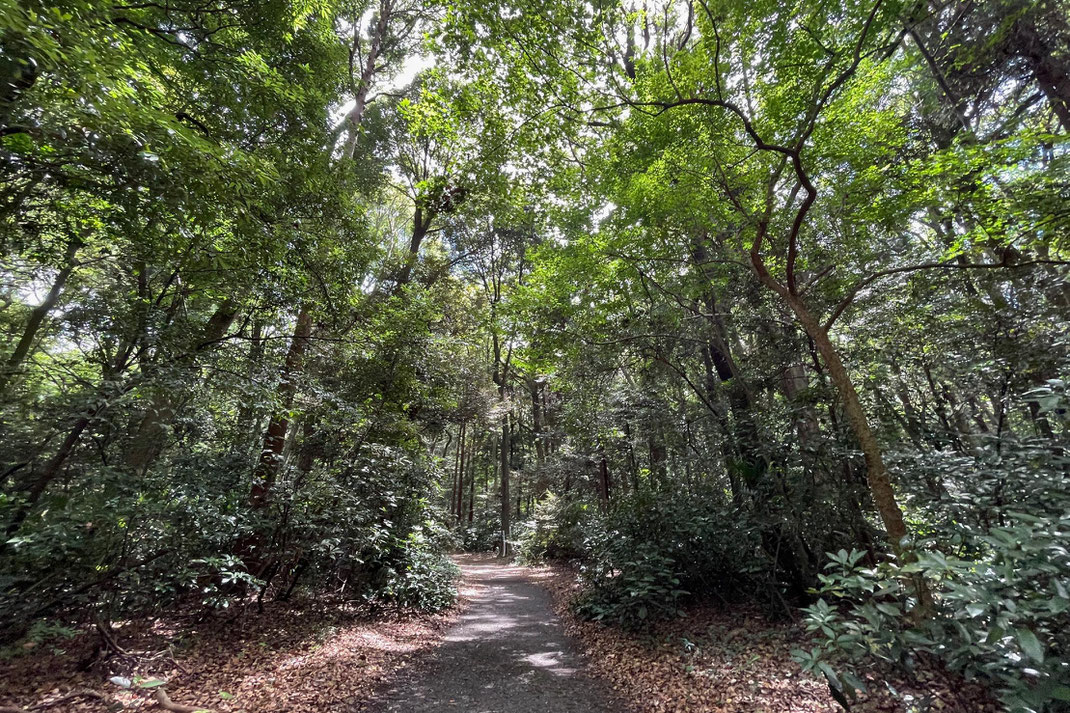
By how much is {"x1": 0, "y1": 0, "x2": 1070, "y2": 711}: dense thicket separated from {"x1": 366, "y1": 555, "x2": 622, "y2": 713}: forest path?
1.27m

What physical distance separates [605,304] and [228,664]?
7174 mm

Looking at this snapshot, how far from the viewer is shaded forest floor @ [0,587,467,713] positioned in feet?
12.7

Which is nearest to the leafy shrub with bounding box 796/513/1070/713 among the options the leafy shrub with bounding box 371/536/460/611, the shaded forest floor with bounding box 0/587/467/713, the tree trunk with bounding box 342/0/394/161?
the shaded forest floor with bounding box 0/587/467/713

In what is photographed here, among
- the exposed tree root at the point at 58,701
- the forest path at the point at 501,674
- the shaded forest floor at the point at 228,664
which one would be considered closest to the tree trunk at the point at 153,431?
the shaded forest floor at the point at 228,664

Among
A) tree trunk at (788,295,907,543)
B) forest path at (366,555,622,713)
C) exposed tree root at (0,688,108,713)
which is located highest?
tree trunk at (788,295,907,543)

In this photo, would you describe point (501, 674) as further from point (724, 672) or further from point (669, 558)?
point (669, 558)

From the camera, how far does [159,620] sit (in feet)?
18.1

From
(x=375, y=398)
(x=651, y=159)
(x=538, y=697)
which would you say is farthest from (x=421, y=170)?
(x=538, y=697)

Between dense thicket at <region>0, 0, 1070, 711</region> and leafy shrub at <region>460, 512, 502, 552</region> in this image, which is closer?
dense thicket at <region>0, 0, 1070, 711</region>

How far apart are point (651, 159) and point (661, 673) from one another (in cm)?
659

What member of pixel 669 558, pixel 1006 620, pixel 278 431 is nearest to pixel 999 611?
pixel 1006 620

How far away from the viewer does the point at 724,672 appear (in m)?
4.75

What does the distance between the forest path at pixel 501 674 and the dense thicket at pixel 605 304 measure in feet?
4.16

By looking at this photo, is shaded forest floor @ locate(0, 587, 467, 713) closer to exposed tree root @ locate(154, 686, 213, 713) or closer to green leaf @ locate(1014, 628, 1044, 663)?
exposed tree root @ locate(154, 686, 213, 713)
